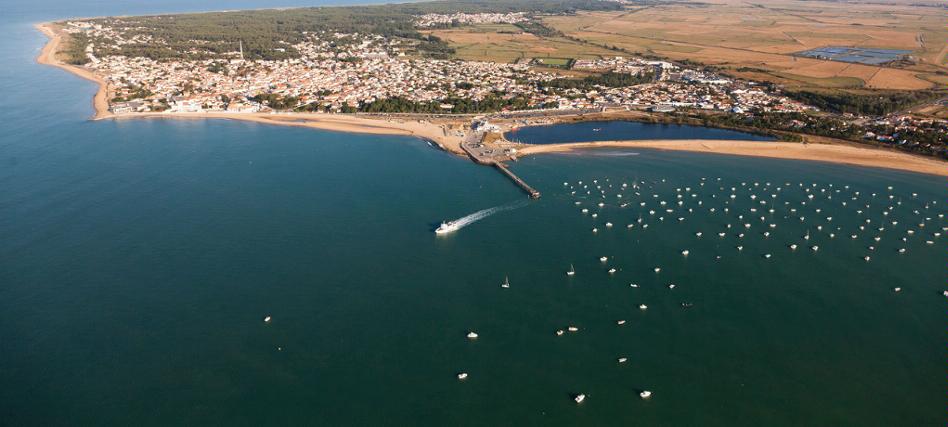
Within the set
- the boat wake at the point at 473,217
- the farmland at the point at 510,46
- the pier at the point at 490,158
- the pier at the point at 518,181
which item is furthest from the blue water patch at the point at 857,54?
the boat wake at the point at 473,217

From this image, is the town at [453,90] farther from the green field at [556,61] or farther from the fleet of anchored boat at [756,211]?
the fleet of anchored boat at [756,211]

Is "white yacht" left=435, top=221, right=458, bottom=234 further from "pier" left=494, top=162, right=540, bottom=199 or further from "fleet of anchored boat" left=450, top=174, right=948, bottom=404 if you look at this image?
"pier" left=494, top=162, right=540, bottom=199

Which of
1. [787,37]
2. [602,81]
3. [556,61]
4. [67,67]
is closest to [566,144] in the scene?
[602,81]

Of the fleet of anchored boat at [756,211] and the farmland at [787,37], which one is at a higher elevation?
the farmland at [787,37]

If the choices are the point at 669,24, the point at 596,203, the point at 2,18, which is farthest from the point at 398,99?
the point at 2,18

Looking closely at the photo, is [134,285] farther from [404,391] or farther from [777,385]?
[777,385]
